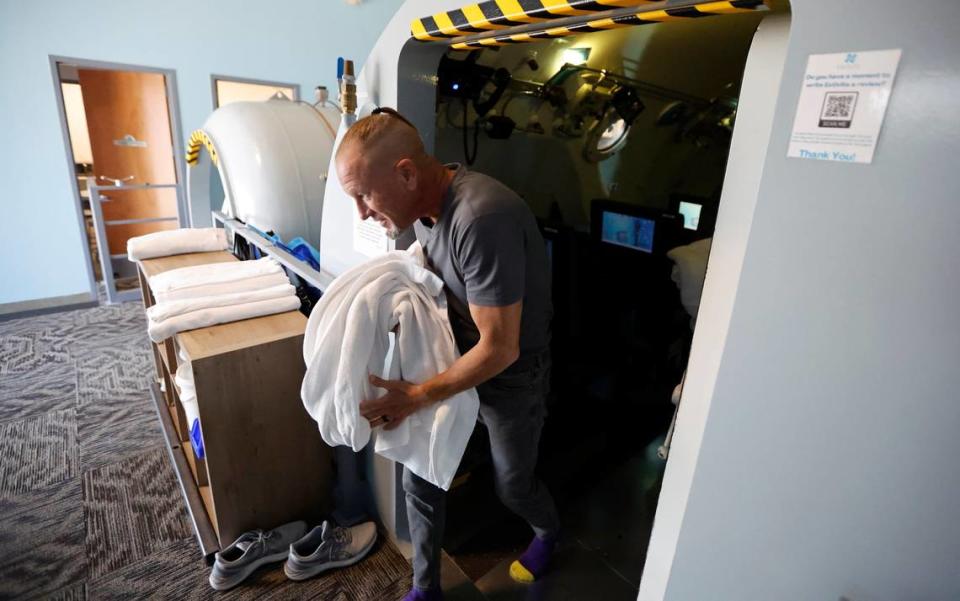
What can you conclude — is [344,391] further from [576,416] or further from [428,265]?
[576,416]

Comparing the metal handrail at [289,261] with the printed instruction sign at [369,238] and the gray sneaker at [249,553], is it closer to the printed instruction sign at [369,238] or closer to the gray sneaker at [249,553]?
the printed instruction sign at [369,238]

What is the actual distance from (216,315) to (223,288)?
7.2 inches

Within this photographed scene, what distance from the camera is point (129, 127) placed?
477 centimetres

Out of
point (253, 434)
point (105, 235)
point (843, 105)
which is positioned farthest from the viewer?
point (105, 235)

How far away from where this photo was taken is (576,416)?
8.35ft

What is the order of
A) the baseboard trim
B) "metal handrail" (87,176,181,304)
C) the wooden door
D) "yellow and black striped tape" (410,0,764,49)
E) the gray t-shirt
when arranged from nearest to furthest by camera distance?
"yellow and black striped tape" (410,0,764,49)
the gray t-shirt
the baseboard trim
"metal handrail" (87,176,181,304)
the wooden door

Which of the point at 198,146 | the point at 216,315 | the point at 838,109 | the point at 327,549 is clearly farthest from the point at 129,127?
the point at 838,109

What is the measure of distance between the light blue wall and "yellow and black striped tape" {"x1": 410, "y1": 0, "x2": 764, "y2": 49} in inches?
165

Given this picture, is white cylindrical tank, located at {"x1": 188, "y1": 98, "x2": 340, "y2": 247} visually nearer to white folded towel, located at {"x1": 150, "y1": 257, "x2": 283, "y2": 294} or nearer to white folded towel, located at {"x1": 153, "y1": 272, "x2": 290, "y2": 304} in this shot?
white folded towel, located at {"x1": 150, "y1": 257, "x2": 283, "y2": 294}

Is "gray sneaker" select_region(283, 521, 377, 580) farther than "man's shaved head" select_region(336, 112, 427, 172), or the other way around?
"gray sneaker" select_region(283, 521, 377, 580)

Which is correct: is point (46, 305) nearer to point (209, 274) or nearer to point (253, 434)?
point (209, 274)

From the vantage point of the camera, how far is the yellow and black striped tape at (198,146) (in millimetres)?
2600

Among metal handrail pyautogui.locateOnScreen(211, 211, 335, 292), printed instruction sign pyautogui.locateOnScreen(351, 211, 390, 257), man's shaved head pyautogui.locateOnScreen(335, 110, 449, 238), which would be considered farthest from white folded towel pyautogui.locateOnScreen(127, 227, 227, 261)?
man's shaved head pyautogui.locateOnScreen(335, 110, 449, 238)

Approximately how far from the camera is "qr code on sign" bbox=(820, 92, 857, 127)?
63 centimetres
